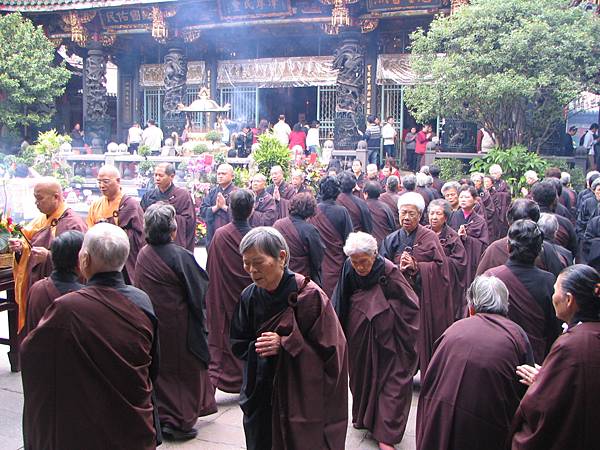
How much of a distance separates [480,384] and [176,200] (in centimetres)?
526

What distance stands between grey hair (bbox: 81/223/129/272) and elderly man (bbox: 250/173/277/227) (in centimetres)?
507

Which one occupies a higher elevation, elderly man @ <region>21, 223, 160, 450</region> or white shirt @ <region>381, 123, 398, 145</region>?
white shirt @ <region>381, 123, 398, 145</region>

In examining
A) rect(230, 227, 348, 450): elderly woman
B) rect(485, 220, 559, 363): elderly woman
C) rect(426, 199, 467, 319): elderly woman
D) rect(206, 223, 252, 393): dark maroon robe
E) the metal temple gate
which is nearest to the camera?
rect(230, 227, 348, 450): elderly woman

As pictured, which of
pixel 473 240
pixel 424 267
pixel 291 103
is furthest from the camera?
pixel 291 103

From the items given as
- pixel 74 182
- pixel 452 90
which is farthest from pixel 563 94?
pixel 74 182

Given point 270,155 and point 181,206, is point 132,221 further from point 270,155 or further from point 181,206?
point 270,155

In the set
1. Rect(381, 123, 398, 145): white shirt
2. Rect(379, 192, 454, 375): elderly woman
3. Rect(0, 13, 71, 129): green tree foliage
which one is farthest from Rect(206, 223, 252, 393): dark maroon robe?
Rect(0, 13, 71, 129): green tree foliage

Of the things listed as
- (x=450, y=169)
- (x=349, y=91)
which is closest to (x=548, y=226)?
(x=450, y=169)

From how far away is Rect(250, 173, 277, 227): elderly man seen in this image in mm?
8320

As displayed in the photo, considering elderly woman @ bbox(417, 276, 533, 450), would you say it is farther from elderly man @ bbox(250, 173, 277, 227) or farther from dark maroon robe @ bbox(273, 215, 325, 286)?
elderly man @ bbox(250, 173, 277, 227)

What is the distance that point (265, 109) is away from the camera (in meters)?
20.2

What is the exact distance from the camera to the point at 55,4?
18.4m

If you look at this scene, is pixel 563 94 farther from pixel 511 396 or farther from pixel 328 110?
pixel 511 396

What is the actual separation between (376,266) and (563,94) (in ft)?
29.4
